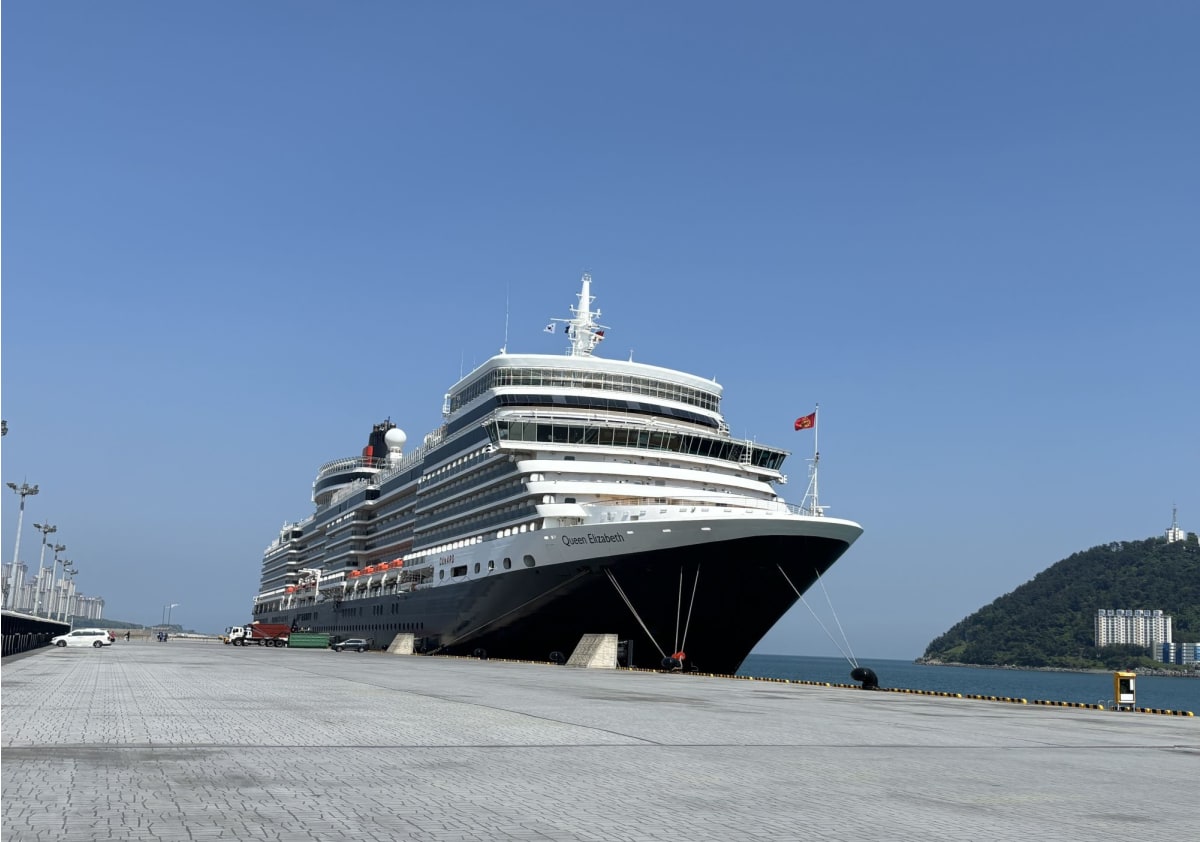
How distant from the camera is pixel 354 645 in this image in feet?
216

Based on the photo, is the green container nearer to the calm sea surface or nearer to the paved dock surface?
the calm sea surface

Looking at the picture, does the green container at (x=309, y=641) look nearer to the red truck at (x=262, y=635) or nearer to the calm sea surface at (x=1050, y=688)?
the red truck at (x=262, y=635)

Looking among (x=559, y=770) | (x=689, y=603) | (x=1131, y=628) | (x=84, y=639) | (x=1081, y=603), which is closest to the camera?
(x=559, y=770)

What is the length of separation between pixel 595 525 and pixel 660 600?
146 inches

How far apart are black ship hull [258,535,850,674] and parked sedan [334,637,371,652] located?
19967 millimetres

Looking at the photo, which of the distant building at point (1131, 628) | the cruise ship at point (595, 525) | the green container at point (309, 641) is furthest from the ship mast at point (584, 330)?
the distant building at point (1131, 628)

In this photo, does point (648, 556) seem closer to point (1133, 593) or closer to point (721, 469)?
point (721, 469)

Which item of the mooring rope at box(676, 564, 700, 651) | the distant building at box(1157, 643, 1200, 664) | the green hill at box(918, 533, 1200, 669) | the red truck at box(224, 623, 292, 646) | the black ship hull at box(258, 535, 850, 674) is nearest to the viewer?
the black ship hull at box(258, 535, 850, 674)

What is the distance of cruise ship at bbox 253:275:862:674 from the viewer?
38.6 metres

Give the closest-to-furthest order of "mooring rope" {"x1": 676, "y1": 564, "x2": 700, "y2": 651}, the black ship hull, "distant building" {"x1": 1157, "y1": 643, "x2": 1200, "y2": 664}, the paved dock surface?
the paved dock surface < the black ship hull < "mooring rope" {"x1": 676, "y1": 564, "x2": 700, "y2": 651} < "distant building" {"x1": 1157, "y1": 643, "x2": 1200, "y2": 664}

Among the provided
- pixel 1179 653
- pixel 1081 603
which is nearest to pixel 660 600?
pixel 1179 653

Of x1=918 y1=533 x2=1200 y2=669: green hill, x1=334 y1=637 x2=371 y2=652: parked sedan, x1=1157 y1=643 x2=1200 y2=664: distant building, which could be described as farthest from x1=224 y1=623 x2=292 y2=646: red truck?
x1=1157 y1=643 x2=1200 y2=664: distant building

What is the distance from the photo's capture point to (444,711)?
1884 cm

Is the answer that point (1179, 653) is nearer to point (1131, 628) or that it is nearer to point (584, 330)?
point (1131, 628)
